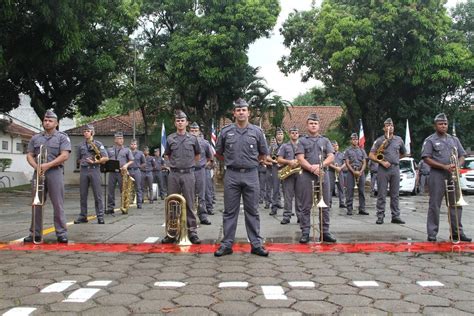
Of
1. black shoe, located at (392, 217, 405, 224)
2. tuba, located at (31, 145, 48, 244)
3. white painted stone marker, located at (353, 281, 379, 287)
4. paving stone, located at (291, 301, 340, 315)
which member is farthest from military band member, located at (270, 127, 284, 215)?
paving stone, located at (291, 301, 340, 315)

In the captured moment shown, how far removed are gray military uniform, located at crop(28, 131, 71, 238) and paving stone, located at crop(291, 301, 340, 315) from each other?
4.68 meters

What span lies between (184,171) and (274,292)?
349 centimetres

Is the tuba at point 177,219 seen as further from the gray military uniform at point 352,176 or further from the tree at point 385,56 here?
the tree at point 385,56

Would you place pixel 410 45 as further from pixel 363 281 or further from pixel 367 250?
pixel 363 281

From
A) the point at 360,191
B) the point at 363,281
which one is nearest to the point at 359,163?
the point at 360,191

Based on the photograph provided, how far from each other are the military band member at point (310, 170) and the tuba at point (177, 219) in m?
1.87

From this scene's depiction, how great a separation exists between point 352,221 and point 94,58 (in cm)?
1670

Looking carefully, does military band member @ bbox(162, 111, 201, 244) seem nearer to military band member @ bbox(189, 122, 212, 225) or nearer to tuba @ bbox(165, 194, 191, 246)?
tuba @ bbox(165, 194, 191, 246)

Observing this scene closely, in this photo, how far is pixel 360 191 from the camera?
44.5 feet

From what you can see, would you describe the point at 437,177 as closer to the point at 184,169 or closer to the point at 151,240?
the point at 184,169

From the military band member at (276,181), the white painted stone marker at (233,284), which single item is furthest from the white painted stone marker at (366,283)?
the military band member at (276,181)

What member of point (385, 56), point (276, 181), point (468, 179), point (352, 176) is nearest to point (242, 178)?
point (276, 181)

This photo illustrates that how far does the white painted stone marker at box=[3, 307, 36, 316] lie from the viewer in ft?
14.3

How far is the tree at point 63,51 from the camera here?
635 inches
